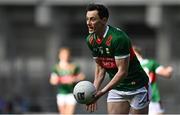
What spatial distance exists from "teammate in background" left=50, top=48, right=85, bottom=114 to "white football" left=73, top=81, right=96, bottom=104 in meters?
6.48

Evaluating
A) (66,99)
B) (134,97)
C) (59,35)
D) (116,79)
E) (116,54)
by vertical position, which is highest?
(116,54)

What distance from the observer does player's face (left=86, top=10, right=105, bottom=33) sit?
809 centimetres

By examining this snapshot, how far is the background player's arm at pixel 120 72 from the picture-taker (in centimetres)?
818

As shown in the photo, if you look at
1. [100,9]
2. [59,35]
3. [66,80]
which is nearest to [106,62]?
[100,9]

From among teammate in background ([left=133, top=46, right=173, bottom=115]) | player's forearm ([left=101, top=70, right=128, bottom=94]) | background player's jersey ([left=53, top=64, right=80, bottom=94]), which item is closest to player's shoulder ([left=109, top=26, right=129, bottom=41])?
player's forearm ([left=101, top=70, right=128, bottom=94])

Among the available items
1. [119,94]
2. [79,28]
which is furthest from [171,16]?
[119,94]

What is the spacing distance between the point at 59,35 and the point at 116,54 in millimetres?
27638

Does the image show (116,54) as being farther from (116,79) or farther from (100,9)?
(100,9)

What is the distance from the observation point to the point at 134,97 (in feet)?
28.9

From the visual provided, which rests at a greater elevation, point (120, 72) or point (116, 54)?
point (116, 54)

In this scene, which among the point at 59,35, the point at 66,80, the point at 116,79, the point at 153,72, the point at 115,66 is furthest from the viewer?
the point at 59,35

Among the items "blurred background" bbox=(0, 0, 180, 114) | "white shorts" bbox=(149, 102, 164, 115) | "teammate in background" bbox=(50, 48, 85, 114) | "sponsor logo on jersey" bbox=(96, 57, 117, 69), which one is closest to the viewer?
"sponsor logo on jersey" bbox=(96, 57, 117, 69)

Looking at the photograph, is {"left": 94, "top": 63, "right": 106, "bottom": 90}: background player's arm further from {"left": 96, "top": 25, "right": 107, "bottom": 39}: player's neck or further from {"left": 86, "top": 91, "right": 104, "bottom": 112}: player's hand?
{"left": 96, "top": 25, "right": 107, "bottom": 39}: player's neck

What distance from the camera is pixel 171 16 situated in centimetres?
3522
